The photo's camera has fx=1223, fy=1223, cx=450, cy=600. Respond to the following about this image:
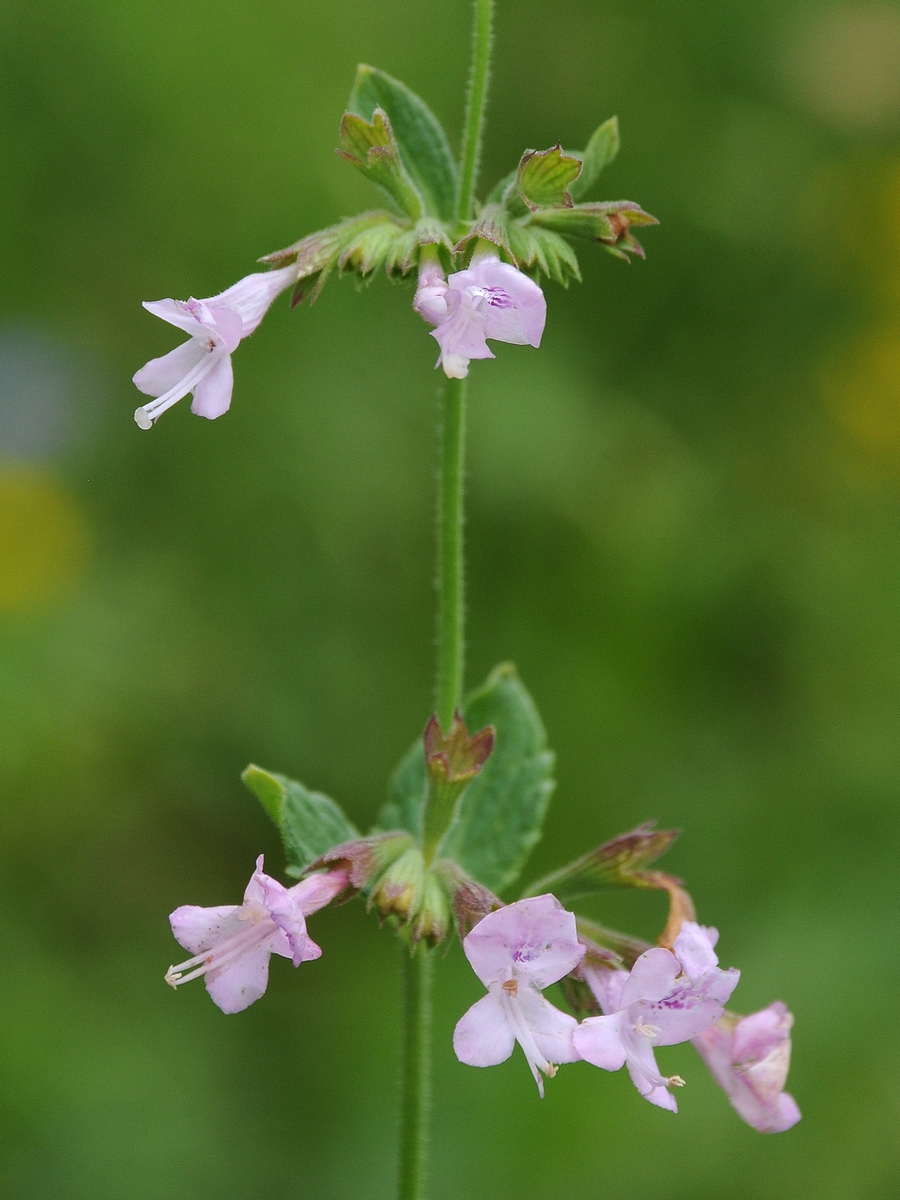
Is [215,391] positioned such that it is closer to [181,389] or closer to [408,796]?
[181,389]

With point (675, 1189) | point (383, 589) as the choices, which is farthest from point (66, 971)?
point (675, 1189)

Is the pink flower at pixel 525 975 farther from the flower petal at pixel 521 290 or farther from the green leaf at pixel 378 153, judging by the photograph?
the green leaf at pixel 378 153

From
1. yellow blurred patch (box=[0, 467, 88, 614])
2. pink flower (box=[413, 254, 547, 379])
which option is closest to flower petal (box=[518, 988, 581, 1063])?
pink flower (box=[413, 254, 547, 379])

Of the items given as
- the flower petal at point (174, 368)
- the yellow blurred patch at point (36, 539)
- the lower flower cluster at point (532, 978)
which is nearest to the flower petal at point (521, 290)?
the flower petal at point (174, 368)

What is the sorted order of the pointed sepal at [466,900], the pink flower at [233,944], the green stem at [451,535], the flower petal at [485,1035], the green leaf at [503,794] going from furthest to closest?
the green leaf at [503,794] → the green stem at [451,535] → the pointed sepal at [466,900] → the pink flower at [233,944] → the flower petal at [485,1035]

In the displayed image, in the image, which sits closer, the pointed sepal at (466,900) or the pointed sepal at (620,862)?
the pointed sepal at (466,900)

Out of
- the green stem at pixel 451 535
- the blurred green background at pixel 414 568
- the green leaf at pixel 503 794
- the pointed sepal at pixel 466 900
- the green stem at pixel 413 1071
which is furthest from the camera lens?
the blurred green background at pixel 414 568

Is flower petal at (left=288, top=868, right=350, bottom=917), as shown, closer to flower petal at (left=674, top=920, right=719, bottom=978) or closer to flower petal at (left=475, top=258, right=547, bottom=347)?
flower petal at (left=674, top=920, right=719, bottom=978)
